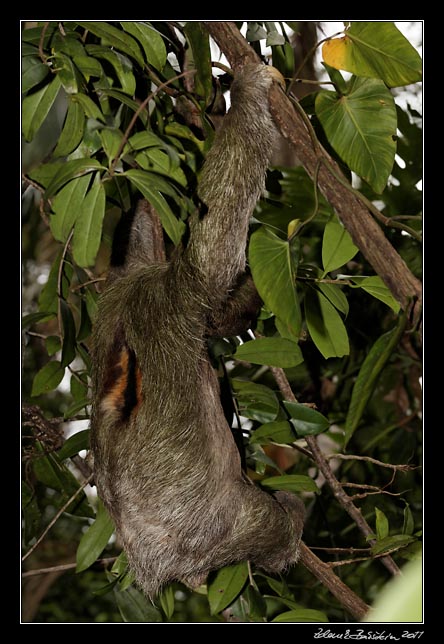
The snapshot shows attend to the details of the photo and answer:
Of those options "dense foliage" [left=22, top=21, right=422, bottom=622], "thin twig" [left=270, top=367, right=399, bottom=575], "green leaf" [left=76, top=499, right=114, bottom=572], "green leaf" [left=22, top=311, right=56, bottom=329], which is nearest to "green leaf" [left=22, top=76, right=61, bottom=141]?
"dense foliage" [left=22, top=21, right=422, bottom=622]

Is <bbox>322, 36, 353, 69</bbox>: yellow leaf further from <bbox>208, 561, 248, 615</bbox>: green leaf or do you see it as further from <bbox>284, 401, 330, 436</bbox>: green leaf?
<bbox>208, 561, 248, 615</bbox>: green leaf

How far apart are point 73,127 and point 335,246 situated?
101 centimetres

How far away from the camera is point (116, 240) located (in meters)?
3.00

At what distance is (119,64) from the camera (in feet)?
6.86

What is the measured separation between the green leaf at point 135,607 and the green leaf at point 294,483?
30.2 inches

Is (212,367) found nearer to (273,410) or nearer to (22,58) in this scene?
(273,410)

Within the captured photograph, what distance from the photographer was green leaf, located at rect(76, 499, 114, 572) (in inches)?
103

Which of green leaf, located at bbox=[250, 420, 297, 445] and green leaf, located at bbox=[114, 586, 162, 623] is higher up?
green leaf, located at bbox=[250, 420, 297, 445]

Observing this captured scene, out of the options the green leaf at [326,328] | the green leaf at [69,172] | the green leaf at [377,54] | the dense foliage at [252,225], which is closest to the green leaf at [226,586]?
the dense foliage at [252,225]

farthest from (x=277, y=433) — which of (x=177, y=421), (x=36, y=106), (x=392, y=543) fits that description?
(x=36, y=106)

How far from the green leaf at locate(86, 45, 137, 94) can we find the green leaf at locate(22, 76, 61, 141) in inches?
6.8

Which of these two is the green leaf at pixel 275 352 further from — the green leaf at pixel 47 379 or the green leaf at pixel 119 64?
the green leaf at pixel 119 64

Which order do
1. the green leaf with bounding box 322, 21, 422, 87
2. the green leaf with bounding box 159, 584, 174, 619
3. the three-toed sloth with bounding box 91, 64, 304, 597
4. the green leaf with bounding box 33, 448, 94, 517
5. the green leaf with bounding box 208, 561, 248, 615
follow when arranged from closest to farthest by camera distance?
the green leaf with bounding box 322, 21, 422, 87 → the three-toed sloth with bounding box 91, 64, 304, 597 → the green leaf with bounding box 208, 561, 248, 615 → the green leaf with bounding box 159, 584, 174, 619 → the green leaf with bounding box 33, 448, 94, 517

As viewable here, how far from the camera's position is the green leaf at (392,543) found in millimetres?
2396
